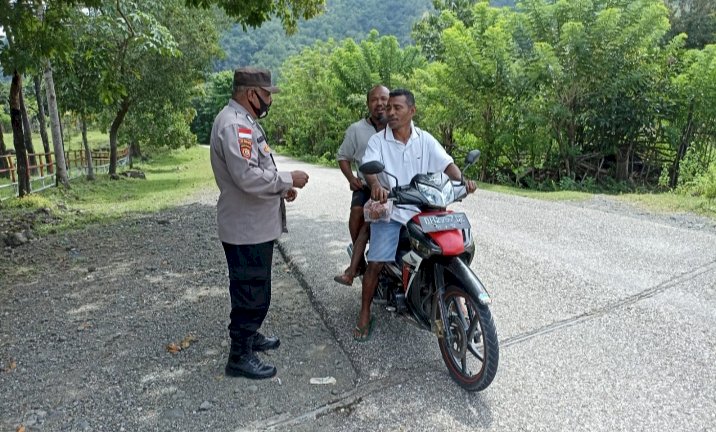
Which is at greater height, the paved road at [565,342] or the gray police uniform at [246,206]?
the gray police uniform at [246,206]

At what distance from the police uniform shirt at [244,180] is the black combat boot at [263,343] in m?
0.93

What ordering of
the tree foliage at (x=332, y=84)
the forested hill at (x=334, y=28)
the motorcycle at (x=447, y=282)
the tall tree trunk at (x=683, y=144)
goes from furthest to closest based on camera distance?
the forested hill at (x=334, y=28) < the tree foliage at (x=332, y=84) < the tall tree trunk at (x=683, y=144) < the motorcycle at (x=447, y=282)

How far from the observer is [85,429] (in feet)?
9.42

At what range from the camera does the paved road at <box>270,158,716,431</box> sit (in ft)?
9.44

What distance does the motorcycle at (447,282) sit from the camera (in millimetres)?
2998

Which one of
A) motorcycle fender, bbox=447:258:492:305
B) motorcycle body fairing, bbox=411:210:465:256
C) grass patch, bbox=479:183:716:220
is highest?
motorcycle body fairing, bbox=411:210:465:256

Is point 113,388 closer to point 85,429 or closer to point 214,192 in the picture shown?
point 85,429

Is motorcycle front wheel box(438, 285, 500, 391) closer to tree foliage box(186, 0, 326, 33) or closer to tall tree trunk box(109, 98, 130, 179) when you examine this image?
tree foliage box(186, 0, 326, 33)

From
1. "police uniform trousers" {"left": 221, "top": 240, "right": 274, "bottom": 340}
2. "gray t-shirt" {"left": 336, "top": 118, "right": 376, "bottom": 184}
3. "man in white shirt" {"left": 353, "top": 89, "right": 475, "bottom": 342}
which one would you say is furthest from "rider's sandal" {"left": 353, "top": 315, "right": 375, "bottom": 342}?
"gray t-shirt" {"left": 336, "top": 118, "right": 376, "bottom": 184}

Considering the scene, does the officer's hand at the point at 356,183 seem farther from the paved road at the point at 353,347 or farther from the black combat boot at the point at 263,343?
the black combat boot at the point at 263,343

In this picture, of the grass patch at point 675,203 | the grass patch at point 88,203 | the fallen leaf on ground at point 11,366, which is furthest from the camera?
the grass patch at point 88,203

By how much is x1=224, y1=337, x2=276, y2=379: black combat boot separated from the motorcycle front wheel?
118cm

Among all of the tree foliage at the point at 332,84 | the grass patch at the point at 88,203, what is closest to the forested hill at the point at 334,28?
the tree foliage at the point at 332,84

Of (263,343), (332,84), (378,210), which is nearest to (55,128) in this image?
(263,343)
